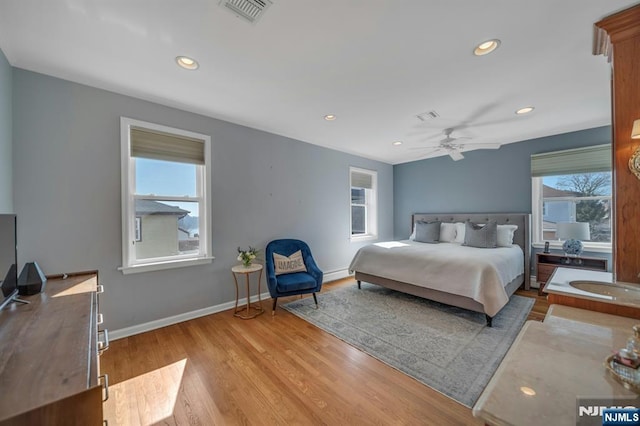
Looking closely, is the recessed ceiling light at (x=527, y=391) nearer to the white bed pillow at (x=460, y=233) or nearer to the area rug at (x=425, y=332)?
the area rug at (x=425, y=332)

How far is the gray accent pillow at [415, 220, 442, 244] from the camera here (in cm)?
468

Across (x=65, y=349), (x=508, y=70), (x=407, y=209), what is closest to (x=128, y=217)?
(x=65, y=349)

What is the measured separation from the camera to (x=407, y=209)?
5.84m

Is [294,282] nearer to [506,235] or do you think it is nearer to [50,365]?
[50,365]

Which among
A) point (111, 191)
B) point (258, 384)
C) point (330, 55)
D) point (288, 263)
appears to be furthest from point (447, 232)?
point (111, 191)

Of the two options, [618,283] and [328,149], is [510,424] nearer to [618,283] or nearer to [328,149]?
[618,283]

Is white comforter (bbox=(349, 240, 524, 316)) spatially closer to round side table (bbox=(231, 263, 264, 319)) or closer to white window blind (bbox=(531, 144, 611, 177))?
white window blind (bbox=(531, 144, 611, 177))

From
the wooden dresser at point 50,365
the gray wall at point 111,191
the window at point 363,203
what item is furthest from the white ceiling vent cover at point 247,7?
the window at point 363,203

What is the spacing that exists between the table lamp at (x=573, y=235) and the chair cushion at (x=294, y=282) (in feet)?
11.6

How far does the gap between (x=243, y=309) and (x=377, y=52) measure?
3252 millimetres

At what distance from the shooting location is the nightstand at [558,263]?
132 inches

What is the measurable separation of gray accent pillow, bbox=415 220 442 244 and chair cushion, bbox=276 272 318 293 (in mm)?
2574

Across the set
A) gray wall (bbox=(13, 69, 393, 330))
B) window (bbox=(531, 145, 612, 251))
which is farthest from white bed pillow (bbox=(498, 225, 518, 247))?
gray wall (bbox=(13, 69, 393, 330))

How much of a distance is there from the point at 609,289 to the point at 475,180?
147 inches
